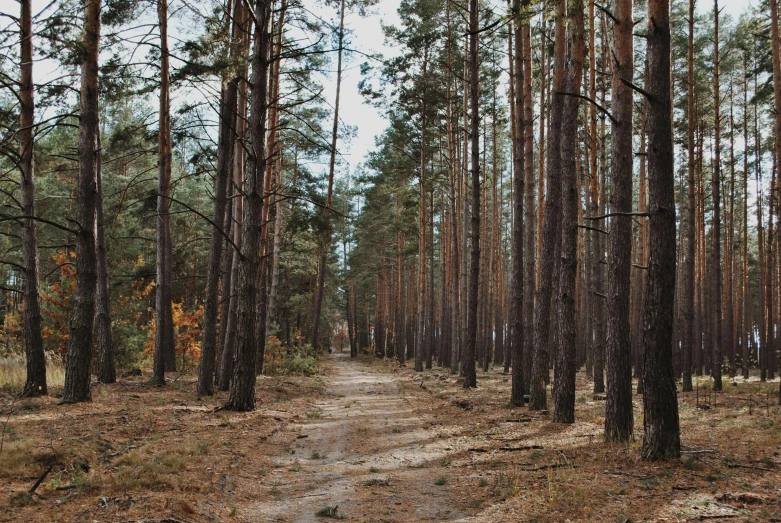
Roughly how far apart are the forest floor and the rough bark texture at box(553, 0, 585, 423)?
24.7 inches

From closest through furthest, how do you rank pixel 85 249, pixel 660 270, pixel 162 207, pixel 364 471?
pixel 660 270 → pixel 364 471 → pixel 85 249 → pixel 162 207

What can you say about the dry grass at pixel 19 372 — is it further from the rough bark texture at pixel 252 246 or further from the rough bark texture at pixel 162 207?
the rough bark texture at pixel 252 246

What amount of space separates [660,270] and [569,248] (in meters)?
2.89

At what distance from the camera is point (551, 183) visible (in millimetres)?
9922

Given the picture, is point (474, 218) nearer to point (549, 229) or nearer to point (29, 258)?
point (549, 229)

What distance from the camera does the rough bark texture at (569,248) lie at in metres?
8.49

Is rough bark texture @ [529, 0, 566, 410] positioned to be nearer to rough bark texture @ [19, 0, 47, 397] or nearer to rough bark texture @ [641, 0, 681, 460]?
rough bark texture @ [641, 0, 681, 460]

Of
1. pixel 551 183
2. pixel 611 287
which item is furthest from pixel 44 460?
pixel 551 183

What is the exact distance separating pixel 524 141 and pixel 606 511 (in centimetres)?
1060

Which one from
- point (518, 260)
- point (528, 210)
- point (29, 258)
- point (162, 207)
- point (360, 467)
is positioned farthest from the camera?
point (162, 207)

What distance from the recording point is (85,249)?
28.8 feet

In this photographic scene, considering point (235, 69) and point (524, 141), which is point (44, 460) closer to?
point (235, 69)

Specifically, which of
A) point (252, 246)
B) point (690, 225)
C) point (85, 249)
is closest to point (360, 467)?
point (252, 246)

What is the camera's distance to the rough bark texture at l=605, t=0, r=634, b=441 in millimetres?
7113
